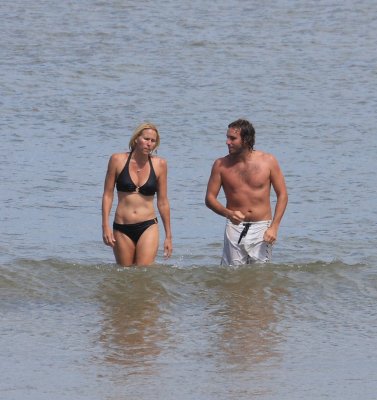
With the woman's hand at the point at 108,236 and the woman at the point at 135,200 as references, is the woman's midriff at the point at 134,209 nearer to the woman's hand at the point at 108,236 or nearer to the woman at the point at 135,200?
the woman at the point at 135,200

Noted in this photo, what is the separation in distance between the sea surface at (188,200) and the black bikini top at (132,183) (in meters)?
0.78

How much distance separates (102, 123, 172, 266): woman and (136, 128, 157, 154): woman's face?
6cm

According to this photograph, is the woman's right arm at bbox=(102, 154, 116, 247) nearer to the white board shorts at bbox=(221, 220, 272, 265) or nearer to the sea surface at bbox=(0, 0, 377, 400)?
the sea surface at bbox=(0, 0, 377, 400)

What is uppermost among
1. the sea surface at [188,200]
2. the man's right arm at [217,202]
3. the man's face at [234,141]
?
the man's face at [234,141]

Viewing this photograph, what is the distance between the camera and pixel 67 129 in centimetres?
1919

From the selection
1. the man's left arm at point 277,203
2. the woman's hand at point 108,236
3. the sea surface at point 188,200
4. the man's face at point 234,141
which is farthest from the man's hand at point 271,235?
the woman's hand at point 108,236

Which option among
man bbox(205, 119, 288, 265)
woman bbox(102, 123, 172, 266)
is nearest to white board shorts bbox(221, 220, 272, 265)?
man bbox(205, 119, 288, 265)

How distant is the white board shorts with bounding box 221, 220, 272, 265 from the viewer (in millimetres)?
11250

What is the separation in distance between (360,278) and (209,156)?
5776 mm

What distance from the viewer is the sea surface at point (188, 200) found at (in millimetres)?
9164

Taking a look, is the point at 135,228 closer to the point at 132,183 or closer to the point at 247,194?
the point at 132,183

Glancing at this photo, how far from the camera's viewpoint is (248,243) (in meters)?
11.2

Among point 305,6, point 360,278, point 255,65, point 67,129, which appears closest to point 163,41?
point 255,65

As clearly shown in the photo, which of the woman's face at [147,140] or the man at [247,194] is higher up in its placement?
the woman's face at [147,140]
